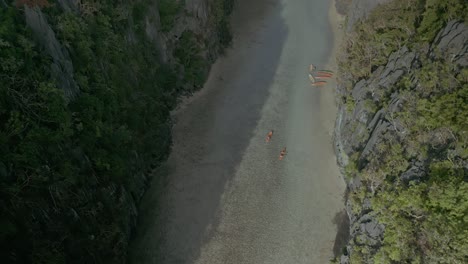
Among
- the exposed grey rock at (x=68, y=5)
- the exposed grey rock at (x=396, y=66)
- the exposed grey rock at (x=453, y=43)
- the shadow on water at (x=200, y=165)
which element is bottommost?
the shadow on water at (x=200, y=165)

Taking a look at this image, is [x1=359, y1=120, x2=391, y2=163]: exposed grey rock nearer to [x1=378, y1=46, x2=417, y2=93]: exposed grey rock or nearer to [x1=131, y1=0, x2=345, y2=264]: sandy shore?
[x1=378, y1=46, x2=417, y2=93]: exposed grey rock

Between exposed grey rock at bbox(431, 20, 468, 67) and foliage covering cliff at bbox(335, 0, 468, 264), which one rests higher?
exposed grey rock at bbox(431, 20, 468, 67)

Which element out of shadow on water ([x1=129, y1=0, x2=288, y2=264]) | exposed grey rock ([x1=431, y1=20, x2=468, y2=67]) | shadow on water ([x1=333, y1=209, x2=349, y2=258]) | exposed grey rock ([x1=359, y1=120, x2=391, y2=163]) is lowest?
shadow on water ([x1=333, y1=209, x2=349, y2=258])

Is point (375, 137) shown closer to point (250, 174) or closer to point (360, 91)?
point (360, 91)

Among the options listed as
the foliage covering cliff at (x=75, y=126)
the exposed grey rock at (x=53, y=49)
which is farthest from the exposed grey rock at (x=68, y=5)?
the exposed grey rock at (x=53, y=49)

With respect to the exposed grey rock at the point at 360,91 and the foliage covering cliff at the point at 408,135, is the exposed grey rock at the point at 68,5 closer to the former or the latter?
the foliage covering cliff at the point at 408,135

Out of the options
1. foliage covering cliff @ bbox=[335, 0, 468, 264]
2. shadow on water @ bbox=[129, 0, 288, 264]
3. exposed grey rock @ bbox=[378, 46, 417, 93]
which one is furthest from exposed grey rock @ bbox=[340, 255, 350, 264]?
exposed grey rock @ bbox=[378, 46, 417, 93]

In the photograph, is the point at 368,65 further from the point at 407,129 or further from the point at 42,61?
the point at 42,61
